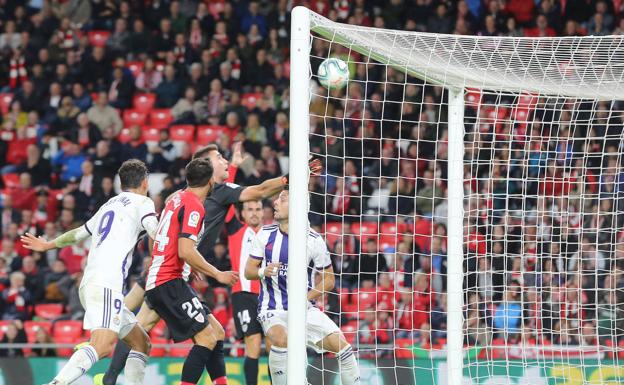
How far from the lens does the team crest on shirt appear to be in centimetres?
812

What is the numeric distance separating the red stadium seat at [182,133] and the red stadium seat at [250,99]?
885mm

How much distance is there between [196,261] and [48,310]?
6.16 m

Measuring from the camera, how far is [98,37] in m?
17.8

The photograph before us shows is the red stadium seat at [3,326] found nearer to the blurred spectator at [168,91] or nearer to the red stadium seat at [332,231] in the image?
the red stadium seat at [332,231]

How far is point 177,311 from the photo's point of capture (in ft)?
27.1

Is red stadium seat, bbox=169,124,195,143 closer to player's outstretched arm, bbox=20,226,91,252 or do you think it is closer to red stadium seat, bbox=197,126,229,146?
red stadium seat, bbox=197,126,229,146

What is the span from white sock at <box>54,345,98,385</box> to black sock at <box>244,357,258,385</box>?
203cm

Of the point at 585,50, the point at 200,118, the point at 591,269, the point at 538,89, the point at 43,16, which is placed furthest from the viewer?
the point at 43,16

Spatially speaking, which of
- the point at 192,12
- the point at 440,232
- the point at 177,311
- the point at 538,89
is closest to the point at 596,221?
the point at 440,232

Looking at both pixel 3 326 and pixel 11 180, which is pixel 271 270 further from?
pixel 11 180

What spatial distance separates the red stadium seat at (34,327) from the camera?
13065 millimetres

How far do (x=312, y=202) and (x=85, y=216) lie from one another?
10.2ft

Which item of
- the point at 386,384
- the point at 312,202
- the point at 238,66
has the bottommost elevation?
the point at 386,384

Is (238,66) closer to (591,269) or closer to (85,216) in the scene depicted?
(85,216)
